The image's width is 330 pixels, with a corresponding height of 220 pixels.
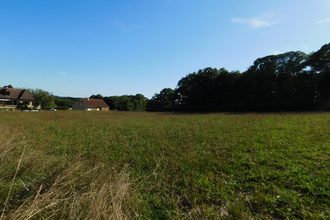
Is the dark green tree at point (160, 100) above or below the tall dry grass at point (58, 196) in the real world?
above

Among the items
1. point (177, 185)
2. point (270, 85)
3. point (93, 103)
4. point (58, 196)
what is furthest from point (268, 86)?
point (93, 103)

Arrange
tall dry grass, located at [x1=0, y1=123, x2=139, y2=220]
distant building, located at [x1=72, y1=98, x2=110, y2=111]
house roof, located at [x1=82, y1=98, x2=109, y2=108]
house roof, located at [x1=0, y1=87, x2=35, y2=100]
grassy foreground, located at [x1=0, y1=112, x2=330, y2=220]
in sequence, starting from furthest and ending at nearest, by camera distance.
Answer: house roof, located at [x1=82, y1=98, x2=109, y2=108] → distant building, located at [x1=72, y1=98, x2=110, y2=111] → house roof, located at [x1=0, y1=87, x2=35, y2=100] → grassy foreground, located at [x1=0, y1=112, x2=330, y2=220] → tall dry grass, located at [x1=0, y1=123, x2=139, y2=220]

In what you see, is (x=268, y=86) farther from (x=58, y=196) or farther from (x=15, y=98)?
(x=15, y=98)

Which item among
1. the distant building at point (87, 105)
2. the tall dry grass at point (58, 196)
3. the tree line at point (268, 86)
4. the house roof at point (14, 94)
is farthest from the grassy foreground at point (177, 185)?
the distant building at point (87, 105)

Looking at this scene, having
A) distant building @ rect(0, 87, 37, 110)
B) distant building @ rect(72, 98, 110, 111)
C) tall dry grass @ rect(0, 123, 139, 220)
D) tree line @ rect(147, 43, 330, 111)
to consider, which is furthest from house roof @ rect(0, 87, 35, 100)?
tall dry grass @ rect(0, 123, 139, 220)

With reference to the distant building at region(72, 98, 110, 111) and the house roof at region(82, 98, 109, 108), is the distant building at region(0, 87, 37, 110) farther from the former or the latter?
the house roof at region(82, 98, 109, 108)

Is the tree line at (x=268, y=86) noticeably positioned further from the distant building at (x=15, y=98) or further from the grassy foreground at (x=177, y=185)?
the distant building at (x=15, y=98)

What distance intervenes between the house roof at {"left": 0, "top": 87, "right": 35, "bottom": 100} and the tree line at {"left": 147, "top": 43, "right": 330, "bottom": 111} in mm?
46013

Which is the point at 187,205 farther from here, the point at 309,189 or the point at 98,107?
the point at 98,107

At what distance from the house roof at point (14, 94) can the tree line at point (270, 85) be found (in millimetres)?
46013

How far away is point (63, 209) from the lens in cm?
202

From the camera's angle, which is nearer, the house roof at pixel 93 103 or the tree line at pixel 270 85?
the tree line at pixel 270 85

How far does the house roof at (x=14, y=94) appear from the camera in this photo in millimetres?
41031

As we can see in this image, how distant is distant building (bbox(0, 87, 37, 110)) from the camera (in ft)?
132
